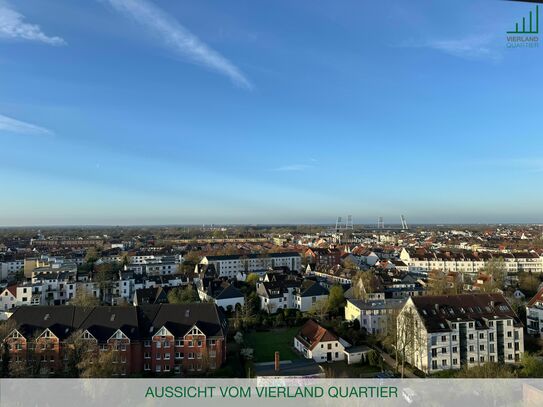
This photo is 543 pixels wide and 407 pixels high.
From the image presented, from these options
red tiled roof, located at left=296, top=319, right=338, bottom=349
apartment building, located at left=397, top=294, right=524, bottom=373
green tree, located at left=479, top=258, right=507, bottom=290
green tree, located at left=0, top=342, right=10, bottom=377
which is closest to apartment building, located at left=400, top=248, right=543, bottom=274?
green tree, located at left=479, top=258, right=507, bottom=290

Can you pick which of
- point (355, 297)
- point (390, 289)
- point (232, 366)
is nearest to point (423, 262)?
point (390, 289)

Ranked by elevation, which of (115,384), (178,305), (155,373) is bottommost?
(155,373)

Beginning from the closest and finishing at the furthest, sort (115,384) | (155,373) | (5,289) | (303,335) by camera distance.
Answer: (115,384)
(155,373)
(303,335)
(5,289)

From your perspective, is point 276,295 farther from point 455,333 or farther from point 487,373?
point 487,373

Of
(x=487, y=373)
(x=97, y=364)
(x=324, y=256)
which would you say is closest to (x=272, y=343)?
(x=97, y=364)

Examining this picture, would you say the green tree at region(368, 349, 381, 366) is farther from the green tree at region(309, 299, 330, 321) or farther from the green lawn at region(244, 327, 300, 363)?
the green tree at region(309, 299, 330, 321)

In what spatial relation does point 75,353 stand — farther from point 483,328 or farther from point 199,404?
point 483,328

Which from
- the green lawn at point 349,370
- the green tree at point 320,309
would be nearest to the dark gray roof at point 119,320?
the green lawn at point 349,370
